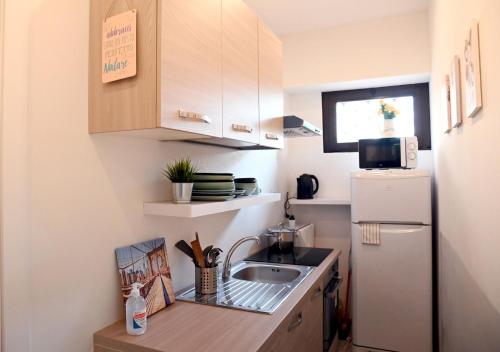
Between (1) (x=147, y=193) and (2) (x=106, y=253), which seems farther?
(1) (x=147, y=193)

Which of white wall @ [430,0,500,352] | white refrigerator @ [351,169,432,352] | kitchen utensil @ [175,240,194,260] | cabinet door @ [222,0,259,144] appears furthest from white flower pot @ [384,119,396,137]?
kitchen utensil @ [175,240,194,260]

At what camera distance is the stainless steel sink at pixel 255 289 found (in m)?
1.60

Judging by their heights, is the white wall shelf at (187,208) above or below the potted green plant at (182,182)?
below

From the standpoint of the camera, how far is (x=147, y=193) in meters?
1.58

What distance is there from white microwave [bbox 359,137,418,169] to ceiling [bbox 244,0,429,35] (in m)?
1.05

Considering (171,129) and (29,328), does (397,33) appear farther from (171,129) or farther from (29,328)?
(29,328)

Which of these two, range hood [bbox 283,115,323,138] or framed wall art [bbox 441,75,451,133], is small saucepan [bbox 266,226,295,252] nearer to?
range hood [bbox 283,115,323,138]

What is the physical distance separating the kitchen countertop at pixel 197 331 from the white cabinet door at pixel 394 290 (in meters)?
1.36

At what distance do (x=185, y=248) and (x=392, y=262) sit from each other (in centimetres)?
172

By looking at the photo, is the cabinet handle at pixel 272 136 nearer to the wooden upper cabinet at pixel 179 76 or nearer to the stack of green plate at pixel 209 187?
the wooden upper cabinet at pixel 179 76

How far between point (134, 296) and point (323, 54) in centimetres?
270

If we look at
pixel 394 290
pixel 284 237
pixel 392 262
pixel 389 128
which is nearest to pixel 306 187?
pixel 284 237

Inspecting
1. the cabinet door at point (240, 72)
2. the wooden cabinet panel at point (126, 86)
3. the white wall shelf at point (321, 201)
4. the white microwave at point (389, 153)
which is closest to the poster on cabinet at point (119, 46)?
the wooden cabinet panel at point (126, 86)

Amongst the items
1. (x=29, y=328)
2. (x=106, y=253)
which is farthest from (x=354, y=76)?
(x=29, y=328)
